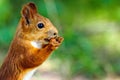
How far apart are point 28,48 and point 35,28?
29mm

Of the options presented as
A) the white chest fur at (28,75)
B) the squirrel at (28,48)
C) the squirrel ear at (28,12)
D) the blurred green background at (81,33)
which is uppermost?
the squirrel ear at (28,12)

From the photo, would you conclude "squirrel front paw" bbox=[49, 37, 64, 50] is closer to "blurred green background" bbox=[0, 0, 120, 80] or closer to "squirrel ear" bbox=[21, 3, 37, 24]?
"squirrel ear" bbox=[21, 3, 37, 24]

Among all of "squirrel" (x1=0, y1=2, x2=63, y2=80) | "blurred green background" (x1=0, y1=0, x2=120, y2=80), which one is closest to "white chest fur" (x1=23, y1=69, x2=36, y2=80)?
"squirrel" (x1=0, y1=2, x2=63, y2=80)

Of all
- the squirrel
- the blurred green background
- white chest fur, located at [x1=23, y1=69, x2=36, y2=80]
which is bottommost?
the blurred green background

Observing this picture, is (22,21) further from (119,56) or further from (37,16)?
(119,56)

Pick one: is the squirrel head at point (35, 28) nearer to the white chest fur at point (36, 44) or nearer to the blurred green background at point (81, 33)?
the white chest fur at point (36, 44)

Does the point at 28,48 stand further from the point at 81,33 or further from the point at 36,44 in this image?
the point at 81,33

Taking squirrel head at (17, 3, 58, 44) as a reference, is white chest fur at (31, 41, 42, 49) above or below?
below

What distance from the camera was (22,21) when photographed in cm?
73

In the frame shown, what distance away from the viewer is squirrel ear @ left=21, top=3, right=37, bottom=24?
Result: 744 mm

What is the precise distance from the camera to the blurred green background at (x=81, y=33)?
2564 mm

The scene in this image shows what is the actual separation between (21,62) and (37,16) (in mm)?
67

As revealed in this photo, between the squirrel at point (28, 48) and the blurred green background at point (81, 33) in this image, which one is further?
the blurred green background at point (81, 33)

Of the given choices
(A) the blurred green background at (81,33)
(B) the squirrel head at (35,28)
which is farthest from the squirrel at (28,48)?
(A) the blurred green background at (81,33)
